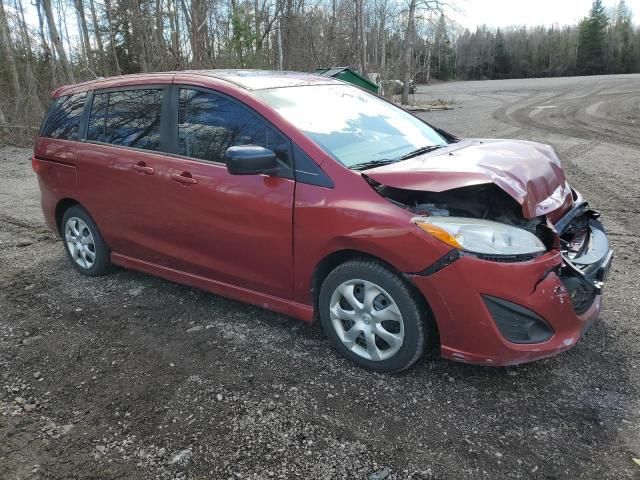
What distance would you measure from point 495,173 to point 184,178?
2.05 metres

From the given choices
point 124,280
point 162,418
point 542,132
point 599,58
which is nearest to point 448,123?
point 542,132

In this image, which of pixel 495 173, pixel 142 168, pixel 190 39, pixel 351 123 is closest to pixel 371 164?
pixel 351 123

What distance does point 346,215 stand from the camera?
295 cm

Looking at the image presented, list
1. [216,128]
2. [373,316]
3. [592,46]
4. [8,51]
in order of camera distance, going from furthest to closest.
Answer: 1. [592,46]
2. [8,51]
3. [216,128]
4. [373,316]

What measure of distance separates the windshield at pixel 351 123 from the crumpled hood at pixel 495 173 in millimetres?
233

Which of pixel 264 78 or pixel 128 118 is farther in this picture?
pixel 128 118

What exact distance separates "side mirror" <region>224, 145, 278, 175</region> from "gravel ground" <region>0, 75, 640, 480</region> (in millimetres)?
1181

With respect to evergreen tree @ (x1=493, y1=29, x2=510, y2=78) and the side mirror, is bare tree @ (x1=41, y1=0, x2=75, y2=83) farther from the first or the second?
evergreen tree @ (x1=493, y1=29, x2=510, y2=78)

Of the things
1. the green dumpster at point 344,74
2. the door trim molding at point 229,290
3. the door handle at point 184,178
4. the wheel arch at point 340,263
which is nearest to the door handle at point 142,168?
the door handle at point 184,178

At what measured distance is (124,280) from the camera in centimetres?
471

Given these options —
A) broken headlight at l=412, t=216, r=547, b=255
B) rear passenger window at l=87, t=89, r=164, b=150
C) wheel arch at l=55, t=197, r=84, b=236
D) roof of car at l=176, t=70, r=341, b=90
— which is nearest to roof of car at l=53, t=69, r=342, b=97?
roof of car at l=176, t=70, r=341, b=90

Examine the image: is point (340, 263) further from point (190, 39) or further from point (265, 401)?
point (190, 39)

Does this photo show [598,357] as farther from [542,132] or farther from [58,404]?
[542,132]

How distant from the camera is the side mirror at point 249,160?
304 cm
